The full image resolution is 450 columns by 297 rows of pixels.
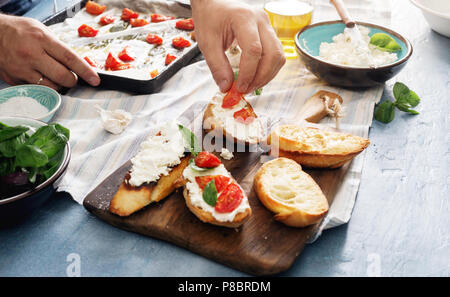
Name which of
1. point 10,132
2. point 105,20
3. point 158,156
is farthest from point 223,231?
point 105,20

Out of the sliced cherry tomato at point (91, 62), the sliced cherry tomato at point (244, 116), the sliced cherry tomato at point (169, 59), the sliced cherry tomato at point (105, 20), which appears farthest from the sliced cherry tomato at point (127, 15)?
the sliced cherry tomato at point (244, 116)

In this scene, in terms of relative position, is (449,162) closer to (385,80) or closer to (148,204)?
(385,80)

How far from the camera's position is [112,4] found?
3.83 metres

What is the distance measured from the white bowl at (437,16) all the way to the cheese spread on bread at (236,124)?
5.80 feet

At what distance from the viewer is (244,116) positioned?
2.22 meters

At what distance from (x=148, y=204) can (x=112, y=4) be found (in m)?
2.69

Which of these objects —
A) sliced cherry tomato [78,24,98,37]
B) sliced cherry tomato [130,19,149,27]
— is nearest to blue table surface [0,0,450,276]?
sliced cherry tomato [78,24,98,37]

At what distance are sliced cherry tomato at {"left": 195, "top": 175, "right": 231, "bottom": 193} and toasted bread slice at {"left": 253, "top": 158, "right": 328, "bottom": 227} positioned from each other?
0.17 meters

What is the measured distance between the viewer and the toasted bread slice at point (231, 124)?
213 cm

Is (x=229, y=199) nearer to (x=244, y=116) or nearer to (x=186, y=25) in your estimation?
(x=244, y=116)

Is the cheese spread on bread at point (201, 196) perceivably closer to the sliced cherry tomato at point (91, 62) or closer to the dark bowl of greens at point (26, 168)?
the dark bowl of greens at point (26, 168)

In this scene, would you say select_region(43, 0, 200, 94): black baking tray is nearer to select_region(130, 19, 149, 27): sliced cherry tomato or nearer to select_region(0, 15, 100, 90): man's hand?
select_region(0, 15, 100, 90): man's hand

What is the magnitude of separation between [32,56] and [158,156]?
1.21 meters
